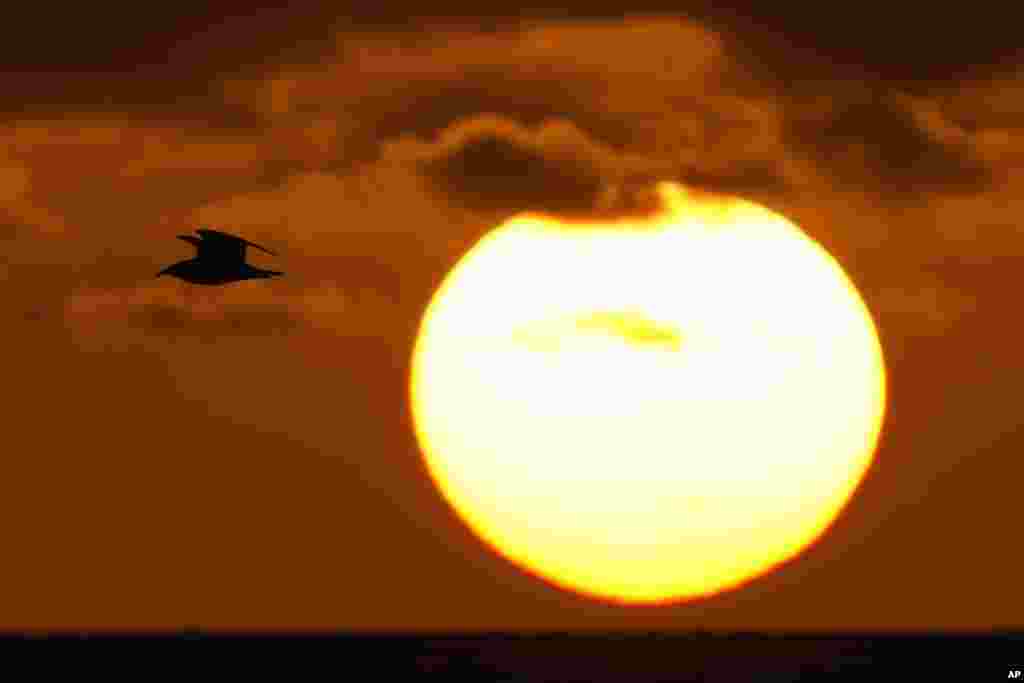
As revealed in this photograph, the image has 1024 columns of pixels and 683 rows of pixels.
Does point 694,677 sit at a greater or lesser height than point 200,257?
lesser

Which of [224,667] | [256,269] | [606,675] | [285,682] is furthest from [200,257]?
[224,667]

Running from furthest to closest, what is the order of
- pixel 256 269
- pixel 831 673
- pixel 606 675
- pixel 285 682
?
pixel 831 673 < pixel 606 675 < pixel 285 682 < pixel 256 269

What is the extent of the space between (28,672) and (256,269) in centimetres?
10012

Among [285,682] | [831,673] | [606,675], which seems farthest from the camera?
[831,673]

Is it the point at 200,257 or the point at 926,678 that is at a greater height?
the point at 200,257

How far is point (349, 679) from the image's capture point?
176m

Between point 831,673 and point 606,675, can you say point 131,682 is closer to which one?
point 606,675

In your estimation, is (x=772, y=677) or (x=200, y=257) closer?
(x=200, y=257)

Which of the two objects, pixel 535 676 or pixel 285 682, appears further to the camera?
pixel 535 676

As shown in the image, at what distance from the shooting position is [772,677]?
193500 millimetres

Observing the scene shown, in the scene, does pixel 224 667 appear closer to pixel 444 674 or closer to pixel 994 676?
pixel 444 674

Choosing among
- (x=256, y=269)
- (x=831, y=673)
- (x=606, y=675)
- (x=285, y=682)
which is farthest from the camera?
(x=831, y=673)

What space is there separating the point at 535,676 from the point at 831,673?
27916 millimetres

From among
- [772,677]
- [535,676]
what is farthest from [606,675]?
[772,677]
